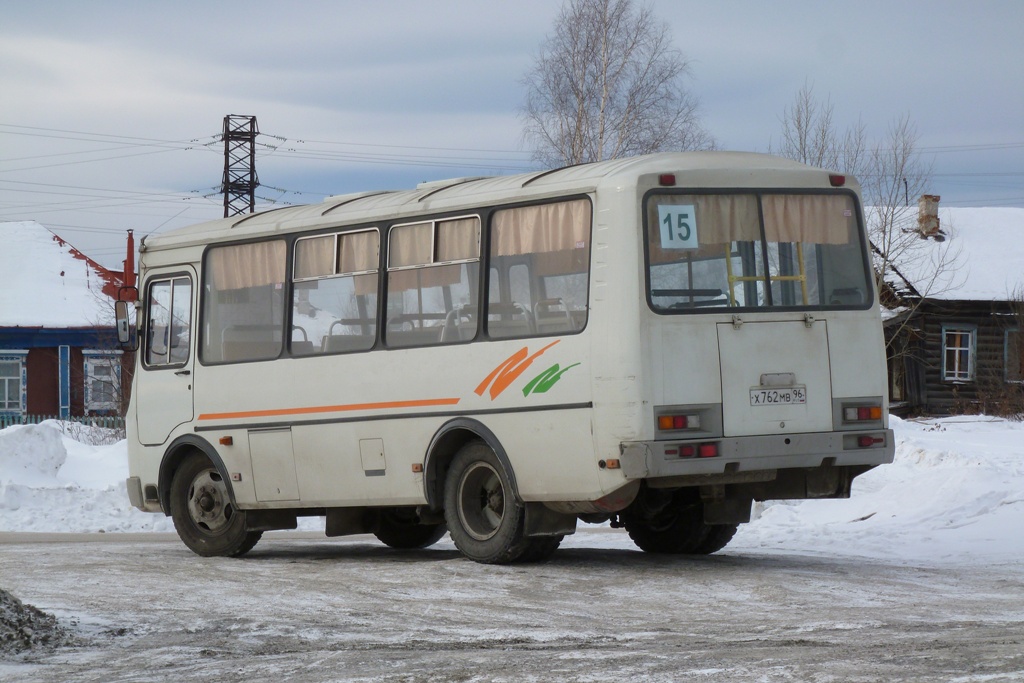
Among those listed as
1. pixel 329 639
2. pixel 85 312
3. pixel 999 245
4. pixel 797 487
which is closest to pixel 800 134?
pixel 999 245

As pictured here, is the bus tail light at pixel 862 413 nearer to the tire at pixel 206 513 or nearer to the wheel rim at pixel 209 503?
the tire at pixel 206 513

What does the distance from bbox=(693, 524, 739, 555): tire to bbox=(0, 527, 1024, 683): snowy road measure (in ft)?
0.83

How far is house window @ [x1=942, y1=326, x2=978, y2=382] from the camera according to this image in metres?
43.7

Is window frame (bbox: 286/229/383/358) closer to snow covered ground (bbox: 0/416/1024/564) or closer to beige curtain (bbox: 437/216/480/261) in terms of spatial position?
beige curtain (bbox: 437/216/480/261)

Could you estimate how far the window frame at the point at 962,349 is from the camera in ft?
143

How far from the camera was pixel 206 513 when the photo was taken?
13.9 metres

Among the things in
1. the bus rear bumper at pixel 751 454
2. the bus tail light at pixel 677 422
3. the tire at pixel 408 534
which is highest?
the bus tail light at pixel 677 422

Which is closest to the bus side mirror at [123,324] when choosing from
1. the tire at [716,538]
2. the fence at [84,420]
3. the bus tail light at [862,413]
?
the tire at [716,538]

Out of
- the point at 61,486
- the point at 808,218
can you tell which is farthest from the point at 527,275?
the point at 61,486

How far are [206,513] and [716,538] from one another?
183 inches

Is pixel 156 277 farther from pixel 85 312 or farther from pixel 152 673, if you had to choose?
pixel 85 312

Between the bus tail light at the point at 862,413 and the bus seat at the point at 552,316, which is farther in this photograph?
the bus tail light at the point at 862,413

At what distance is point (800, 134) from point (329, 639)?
117ft

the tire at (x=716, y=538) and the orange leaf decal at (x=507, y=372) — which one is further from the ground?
the orange leaf decal at (x=507, y=372)
